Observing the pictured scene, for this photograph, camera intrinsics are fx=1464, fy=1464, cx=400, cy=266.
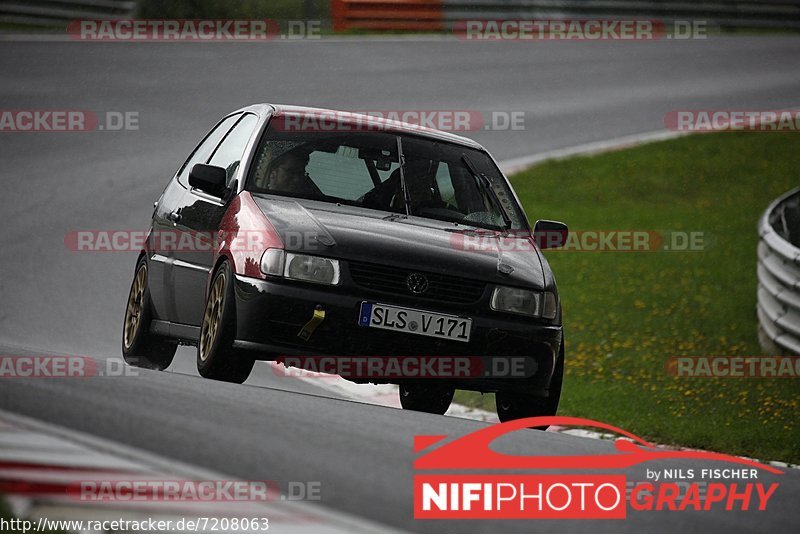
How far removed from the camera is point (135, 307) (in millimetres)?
9320

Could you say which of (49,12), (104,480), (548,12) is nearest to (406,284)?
(104,480)

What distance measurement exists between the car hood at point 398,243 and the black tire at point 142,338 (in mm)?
1621

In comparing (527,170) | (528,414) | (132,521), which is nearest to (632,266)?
(527,170)

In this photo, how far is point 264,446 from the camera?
5.28 meters

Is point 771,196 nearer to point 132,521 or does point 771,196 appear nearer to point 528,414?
point 528,414

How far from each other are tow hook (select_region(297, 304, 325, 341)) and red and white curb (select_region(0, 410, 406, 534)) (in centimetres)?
200

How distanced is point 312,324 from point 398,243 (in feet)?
2.03

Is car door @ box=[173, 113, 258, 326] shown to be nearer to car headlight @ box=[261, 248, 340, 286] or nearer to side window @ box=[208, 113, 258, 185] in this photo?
side window @ box=[208, 113, 258, 185]

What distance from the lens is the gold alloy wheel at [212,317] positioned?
290 inches

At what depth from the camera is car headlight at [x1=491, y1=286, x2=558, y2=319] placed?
24.3 ft

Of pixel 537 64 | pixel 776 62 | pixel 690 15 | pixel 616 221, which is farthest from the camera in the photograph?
pixel 690 15

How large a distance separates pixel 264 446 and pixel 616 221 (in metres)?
13.0

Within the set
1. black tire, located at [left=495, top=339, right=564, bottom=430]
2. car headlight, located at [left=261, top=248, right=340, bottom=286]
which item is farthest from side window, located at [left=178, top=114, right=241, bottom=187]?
black tire, located at [left=495, top=339, right=564, bottom=430]

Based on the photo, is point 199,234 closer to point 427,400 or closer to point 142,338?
point 142,338
